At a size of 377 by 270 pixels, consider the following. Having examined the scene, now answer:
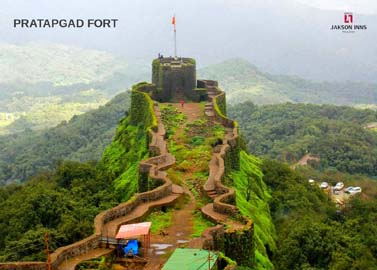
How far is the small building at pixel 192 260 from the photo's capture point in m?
18.3

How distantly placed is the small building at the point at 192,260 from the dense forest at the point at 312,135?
63227mm

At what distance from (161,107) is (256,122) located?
60.9 meters

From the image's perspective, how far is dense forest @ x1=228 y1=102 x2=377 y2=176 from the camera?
270ft

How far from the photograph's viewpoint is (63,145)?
95.4 metres

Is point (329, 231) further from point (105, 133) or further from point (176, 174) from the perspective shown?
point (105, 133)

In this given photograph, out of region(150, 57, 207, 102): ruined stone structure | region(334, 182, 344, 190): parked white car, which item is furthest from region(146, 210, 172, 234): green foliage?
region(334, 182, 344, 190): parked white car

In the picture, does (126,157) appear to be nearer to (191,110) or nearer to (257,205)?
(191,110)

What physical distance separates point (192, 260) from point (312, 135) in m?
76.9

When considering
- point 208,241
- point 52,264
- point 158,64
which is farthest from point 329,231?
point 158,64

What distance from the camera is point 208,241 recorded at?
69.2ft

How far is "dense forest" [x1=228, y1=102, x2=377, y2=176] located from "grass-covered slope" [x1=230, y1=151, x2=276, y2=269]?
40.6 m

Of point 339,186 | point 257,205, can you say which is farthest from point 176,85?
point 339,186

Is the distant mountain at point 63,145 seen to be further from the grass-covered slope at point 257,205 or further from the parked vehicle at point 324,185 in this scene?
the grass-covered slope at point 257,205

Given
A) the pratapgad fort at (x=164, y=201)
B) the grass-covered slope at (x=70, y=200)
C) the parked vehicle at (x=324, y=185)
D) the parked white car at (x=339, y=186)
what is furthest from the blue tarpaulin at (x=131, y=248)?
the parked white car at (x=339, y=186)
